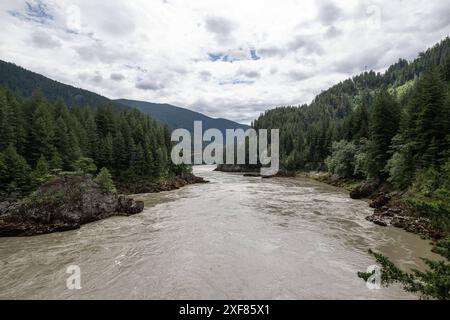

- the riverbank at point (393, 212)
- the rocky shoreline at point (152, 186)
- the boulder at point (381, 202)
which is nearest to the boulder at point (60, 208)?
the rocky shoreline at point (152, 186)

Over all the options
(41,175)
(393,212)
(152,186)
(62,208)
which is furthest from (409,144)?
(41,175)

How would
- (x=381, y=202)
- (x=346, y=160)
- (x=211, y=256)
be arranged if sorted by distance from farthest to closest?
(x=346, y=160)
(x=381, y=202)
(x=211, y=256)

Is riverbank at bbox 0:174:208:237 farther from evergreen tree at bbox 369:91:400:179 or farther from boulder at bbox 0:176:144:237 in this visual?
evergreen tree at bbox 369:91:400:179

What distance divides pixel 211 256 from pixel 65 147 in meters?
37.7

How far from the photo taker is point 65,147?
45.6 m

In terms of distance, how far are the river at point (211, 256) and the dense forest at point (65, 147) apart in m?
12.4

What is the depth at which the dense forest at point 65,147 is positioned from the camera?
3356 centimetres

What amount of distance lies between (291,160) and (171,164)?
4453 centimetres

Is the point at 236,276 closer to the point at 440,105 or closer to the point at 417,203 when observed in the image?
the point at 417,203

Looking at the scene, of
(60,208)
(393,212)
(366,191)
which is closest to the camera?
(60,208)

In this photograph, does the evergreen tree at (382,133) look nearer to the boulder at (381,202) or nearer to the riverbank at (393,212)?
the riverbank at (393,212)

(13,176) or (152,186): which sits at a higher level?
(13,176)

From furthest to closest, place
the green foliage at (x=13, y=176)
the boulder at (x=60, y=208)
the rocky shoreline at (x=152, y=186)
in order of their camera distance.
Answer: the rocky shoreline at (x=152, y=186)
the green foliage at (x=13, y=176)
the boulder at (x=60, y=208)

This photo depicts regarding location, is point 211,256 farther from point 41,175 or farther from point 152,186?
point 152,186
